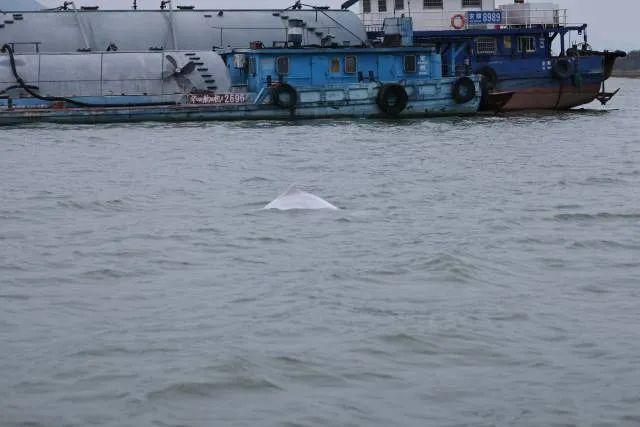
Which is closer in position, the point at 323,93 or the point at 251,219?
the point at 251,219

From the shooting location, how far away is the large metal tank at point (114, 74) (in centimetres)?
3722

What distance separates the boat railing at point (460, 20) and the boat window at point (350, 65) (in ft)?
16.3

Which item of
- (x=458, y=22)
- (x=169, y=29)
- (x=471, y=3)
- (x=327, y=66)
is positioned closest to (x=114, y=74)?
(x=169, y=29)

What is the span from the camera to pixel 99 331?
30.7ft

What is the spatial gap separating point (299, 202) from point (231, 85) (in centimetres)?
2340

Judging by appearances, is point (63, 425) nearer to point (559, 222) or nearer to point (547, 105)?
point (559, 222)

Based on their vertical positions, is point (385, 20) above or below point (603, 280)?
above

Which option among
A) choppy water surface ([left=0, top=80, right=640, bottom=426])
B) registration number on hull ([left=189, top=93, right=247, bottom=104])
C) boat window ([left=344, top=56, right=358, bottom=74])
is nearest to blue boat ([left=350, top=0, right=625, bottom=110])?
boat window ([left=344, top=56, right=358, bottom=74])

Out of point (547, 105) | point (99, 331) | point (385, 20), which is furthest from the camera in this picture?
point (547, 105)

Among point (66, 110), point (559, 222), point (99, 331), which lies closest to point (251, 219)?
point (559, 222)

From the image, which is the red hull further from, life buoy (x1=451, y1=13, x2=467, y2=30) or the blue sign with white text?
life buoy (x1=451, y1=13, x2=467, y2=30)

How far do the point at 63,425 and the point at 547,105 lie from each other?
3951 centimetres

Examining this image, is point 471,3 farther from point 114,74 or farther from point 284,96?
point 114,74

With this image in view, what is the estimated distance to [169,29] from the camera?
42.6 m
